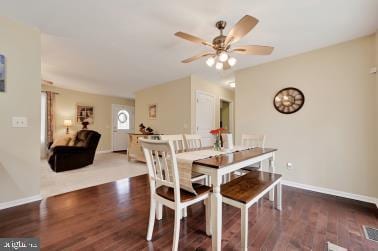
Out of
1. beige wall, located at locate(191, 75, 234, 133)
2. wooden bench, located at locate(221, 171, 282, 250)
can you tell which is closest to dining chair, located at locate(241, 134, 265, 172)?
wooden bench, located at locate(221, 171, 282, 250)

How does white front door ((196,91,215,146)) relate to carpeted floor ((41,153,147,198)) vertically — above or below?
above

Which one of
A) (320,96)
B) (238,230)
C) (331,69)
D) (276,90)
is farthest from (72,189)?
(331,69)

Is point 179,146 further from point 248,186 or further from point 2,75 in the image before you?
point 2,75

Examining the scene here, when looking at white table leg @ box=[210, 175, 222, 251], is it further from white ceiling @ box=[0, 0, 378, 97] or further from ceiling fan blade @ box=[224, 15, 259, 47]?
white ceiling @ box=[0, 0, 378, 97]

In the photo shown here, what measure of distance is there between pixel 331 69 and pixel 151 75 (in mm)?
3618

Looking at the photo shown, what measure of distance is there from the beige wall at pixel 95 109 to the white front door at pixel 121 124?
0.17 m

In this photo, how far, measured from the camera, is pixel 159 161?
59.5 inches

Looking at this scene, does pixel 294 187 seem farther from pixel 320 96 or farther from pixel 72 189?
pixel 72 189

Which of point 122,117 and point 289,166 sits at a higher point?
point 122,117

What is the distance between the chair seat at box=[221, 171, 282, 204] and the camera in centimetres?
151

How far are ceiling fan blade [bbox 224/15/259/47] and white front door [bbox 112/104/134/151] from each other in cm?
664

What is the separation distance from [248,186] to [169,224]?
0.95m

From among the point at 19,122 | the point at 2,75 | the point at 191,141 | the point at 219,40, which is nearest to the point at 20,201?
the point at 19,122

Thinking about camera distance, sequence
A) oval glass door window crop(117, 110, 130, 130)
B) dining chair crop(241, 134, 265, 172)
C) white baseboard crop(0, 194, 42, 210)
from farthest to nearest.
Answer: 1. oval glass door window crop(117, 110, 130, 130)
2. dining chair crop(241, 134, 265, 172)
3. white baseboard crop(0, 194, 42, 210)
